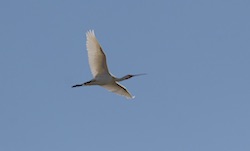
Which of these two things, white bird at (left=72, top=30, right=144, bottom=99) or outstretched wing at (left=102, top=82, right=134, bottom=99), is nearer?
white bird at (left=72, top=30, right=144, bottom=99)

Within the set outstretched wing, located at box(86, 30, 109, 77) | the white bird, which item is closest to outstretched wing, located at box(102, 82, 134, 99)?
the white bird

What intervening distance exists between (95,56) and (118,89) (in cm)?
616

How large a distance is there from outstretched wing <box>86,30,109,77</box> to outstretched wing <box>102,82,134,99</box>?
2609 mm

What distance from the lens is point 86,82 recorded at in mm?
80250

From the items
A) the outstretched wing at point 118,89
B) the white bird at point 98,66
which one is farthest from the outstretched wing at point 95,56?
the outstretched wing at point 118,89

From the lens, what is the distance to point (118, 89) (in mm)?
84500

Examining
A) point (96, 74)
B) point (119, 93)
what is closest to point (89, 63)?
point (96, 74)

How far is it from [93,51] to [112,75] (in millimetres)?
3079

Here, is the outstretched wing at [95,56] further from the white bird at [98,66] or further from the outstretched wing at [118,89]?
the outstretched wing at [118,89]

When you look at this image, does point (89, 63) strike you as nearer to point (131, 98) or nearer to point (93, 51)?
point (93, 51)

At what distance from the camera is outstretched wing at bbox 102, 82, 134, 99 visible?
83.4 metres

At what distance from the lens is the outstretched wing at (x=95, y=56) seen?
78125 millimetres

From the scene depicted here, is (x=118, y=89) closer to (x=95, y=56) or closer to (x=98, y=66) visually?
(x=98, y=66)

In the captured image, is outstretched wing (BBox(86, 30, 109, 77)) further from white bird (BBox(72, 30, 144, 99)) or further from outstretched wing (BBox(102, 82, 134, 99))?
outstretched wing (BBox(102, 82, 134, 99))
